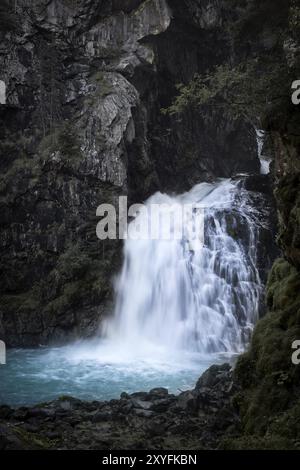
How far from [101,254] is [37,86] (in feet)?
33.9

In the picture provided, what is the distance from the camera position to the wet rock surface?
26.0 feet

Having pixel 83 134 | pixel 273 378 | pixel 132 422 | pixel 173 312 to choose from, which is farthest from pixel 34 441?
pixel 83 134

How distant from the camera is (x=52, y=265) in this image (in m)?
20.8

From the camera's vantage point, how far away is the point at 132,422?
948 cm

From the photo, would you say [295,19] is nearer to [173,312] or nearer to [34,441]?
[34,441]

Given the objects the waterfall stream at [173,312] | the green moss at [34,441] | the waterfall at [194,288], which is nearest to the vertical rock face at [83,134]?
the waterfall at [194,288]

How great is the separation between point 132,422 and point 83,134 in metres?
15.9

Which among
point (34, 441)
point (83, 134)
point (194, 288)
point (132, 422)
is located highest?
point (83, 134)

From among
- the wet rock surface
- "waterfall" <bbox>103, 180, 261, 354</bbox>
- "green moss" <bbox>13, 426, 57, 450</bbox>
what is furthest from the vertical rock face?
"green moss" <bbox>13, 426, 57, 450</bbox>

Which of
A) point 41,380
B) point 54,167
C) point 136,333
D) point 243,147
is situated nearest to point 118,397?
point 41,380

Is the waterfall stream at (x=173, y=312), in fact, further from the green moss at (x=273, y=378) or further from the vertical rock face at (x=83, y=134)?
the green moss at (x=273, y=378)

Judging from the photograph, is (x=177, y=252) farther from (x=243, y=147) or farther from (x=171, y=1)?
(x=171, y=1)

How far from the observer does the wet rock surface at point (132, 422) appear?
7.91 m

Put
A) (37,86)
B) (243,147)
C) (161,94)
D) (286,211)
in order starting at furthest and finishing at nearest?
(243,147) < (161,94) < (37,86) < (286,211)
